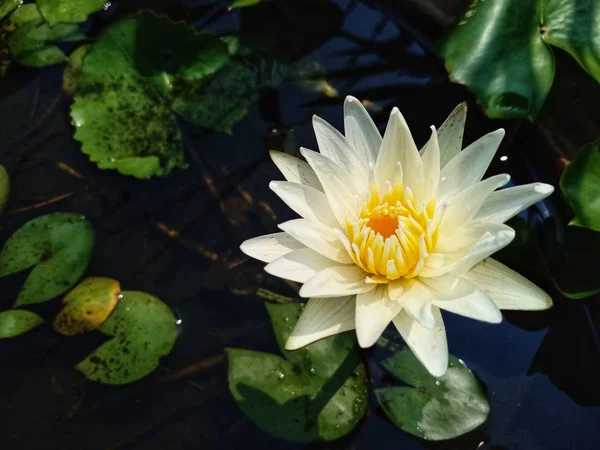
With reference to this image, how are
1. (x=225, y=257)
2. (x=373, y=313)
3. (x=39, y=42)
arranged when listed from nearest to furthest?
1. (x=373, y=313)
2. (x=225, y=257)
3. (x=39, y=42)

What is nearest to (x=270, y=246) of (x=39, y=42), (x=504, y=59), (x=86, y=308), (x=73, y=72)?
(x=86, y=308)

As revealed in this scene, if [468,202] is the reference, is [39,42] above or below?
above

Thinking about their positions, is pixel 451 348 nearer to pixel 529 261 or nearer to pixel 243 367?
pixel 529 261

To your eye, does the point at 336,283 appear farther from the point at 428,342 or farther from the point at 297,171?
the point at 297,171

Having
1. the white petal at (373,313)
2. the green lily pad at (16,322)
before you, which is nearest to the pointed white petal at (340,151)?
the white petal at (373,313)

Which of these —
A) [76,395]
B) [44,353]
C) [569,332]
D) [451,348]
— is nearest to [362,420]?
[451,348]

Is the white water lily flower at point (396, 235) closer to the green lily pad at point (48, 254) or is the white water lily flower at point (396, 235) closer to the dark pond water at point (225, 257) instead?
the dark pond water at point (225, 257)

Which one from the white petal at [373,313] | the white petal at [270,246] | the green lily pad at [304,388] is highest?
the white petal at [270,246]

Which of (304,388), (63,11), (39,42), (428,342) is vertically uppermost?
(63,11)

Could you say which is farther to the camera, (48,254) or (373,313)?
(48,254)
